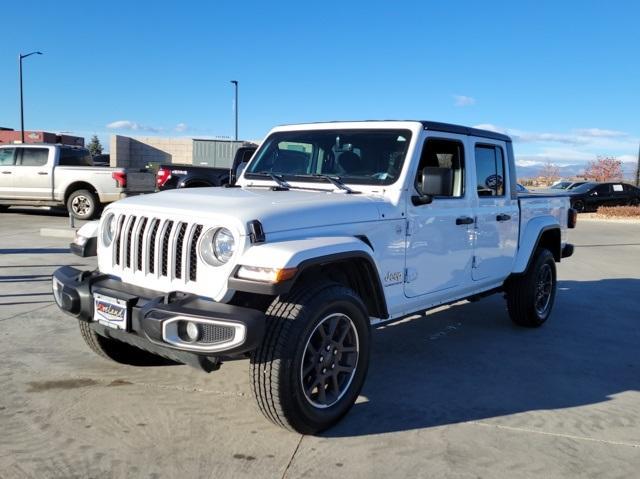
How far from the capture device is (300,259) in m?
3.15

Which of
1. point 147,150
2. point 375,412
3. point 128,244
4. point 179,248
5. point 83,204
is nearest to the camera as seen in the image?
point 179,248

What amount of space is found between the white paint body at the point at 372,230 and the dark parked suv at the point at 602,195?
2114 cm

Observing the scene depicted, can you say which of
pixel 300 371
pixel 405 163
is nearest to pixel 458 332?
pixel 405 163

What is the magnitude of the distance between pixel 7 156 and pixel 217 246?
14167mm

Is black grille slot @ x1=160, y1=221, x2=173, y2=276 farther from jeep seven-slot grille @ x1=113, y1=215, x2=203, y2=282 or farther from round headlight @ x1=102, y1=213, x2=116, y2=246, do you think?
round headlight @ x1=102, y1=213, x2=116, y2=246

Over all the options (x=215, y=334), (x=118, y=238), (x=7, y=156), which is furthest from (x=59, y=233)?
(x=215, y=334)

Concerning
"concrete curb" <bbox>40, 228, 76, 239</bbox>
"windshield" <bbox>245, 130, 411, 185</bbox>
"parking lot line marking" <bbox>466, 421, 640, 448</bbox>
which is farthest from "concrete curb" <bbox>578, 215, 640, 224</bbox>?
"parking lot line marking" <bbox>466, 421, 640, 448</bbox>

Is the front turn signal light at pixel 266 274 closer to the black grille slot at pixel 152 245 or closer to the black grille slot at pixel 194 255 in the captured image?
the black grille slot at pixel 194 255

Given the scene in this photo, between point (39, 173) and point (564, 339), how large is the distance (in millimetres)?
13190

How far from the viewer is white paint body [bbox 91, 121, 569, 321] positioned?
3287 millimetres

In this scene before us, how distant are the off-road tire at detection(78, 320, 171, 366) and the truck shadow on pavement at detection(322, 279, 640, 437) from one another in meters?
1.72

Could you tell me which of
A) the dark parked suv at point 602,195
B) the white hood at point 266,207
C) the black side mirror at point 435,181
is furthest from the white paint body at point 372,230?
the dark parked suv at point 602,195

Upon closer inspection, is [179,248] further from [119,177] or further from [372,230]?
[119,177]

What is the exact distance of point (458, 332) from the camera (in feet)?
19.4
